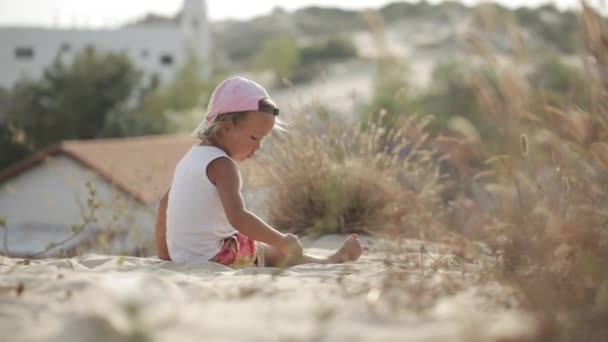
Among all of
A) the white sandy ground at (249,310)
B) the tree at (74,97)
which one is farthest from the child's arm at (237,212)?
the tree at (74,97)

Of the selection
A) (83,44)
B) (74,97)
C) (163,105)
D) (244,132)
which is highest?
(83,44)

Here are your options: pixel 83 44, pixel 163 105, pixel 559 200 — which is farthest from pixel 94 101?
pixel 559 200

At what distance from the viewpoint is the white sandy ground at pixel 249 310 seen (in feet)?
6.57

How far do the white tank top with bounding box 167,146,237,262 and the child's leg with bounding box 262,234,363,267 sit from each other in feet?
0.99

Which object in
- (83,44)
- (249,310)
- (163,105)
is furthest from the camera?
(83,44)

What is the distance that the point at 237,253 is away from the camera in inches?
162

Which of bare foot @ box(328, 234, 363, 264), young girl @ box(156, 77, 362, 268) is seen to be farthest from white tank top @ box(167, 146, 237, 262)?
bare foot @ box(328, 234, 363, 264)

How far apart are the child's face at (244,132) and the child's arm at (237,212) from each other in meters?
0.15

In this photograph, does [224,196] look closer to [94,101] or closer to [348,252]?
[348,252]

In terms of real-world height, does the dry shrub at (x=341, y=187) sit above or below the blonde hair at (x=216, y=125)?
below

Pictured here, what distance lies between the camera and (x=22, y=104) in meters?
32.3

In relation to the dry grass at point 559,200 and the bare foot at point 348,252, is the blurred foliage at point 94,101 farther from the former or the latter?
the dry grass at point 559,200

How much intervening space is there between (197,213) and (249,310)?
1801 mm

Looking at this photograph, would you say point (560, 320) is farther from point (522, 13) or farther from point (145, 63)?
point (522, 13)
